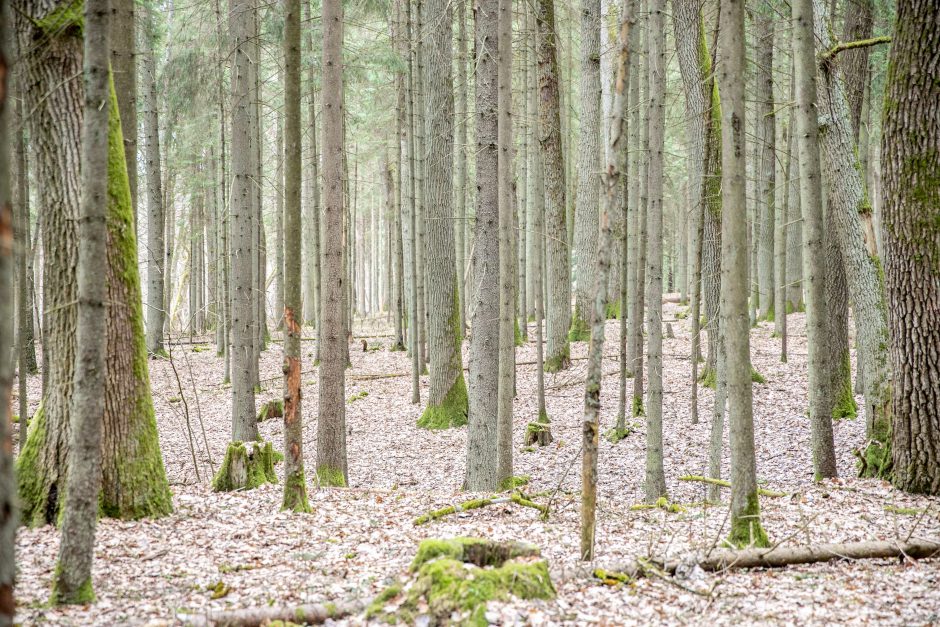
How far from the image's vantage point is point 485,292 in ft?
25.4

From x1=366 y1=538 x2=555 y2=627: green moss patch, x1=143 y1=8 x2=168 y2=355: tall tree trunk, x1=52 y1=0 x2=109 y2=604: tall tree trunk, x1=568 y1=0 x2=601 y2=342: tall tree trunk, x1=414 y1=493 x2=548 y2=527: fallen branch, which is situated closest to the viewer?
x1=366 y1=538 x2=555 y2=627: green moss patch

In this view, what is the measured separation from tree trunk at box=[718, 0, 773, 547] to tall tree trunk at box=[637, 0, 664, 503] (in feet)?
6.12

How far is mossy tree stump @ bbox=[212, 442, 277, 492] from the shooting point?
7340 millimetres

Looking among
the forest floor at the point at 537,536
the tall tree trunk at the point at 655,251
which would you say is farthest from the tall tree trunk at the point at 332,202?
the tall tree trunk at the point at 655,251

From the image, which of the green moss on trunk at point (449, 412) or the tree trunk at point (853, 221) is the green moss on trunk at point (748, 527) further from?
the green moss on trunk at point (449, 412)

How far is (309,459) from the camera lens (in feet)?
33.5

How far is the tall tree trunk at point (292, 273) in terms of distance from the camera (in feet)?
19.3

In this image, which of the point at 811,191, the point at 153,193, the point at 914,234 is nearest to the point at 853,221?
the point at 914,234

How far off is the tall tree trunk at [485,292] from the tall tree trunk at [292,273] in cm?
217

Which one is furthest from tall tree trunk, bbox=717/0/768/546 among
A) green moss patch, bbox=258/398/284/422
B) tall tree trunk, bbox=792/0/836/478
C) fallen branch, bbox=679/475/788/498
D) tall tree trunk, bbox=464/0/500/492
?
green moss patch, bbox=258/398/284/422

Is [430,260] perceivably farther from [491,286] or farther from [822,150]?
[822,150]

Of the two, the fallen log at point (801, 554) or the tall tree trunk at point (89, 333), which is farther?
the fallen log at point (801, 554)

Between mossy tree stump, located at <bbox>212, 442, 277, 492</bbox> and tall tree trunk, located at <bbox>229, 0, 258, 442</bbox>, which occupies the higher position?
tall tree trunk, located at <bbox>229, 0, 258, 442</bbox>

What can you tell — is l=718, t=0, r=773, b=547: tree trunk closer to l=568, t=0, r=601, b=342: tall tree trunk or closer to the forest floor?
the forest floor
